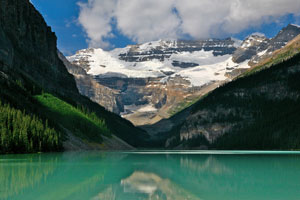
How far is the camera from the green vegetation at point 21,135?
108 m

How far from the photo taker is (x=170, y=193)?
31859 mm

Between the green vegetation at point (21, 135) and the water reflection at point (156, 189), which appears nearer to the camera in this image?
the water reflection at point (156, 189)

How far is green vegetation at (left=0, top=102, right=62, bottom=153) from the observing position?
10750 cm

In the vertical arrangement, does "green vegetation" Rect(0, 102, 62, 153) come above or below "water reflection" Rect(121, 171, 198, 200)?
above

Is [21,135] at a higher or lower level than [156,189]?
higher

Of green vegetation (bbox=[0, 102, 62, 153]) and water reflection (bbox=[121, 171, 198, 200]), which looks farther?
green vegetation (bbox=[0, 102, 62, 153])

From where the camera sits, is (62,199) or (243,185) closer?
(62,199)

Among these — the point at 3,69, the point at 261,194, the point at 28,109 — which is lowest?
the point at 261,194

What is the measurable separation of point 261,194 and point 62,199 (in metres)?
16.4

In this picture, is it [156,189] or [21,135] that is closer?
[156,189]

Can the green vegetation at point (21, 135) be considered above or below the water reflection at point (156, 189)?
above

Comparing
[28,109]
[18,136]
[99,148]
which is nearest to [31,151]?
[18,136]

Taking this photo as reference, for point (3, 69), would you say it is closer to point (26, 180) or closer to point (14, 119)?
point (14, 119)

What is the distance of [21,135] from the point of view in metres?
112
